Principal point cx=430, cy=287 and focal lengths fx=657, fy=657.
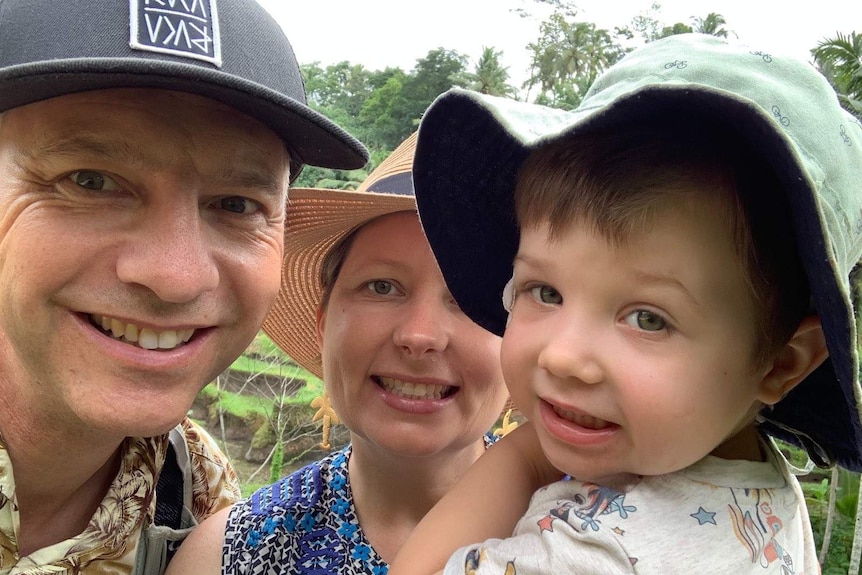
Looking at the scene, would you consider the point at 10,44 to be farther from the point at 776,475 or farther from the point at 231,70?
the point at 776,475

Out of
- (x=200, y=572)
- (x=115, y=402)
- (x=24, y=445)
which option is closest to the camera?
(x=115, y=402)

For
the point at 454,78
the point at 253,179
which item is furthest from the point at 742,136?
the point at 454,78

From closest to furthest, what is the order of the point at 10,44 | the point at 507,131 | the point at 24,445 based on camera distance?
the point at 507,131 < the point at 10,44 < the point at 24,445

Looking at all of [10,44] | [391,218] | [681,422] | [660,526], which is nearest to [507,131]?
[681,422]

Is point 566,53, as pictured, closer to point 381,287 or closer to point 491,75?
point 491,75

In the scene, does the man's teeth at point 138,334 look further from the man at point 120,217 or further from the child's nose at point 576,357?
the child's nose at point 576,357

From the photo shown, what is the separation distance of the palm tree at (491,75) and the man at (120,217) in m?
40.7

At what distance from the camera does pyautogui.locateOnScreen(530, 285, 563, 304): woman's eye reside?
125cm

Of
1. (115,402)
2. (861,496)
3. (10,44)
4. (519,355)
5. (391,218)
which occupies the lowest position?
(861,496)

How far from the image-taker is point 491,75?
4244 cm

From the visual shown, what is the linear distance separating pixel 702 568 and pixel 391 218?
4.36ft

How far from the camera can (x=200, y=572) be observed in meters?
1.96

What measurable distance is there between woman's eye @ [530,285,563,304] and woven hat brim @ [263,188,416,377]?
0.76 metres

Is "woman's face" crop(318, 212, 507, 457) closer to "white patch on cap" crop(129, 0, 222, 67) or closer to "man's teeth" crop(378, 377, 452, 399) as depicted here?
"man's teeth" crop(378, 377, 452, 399)
